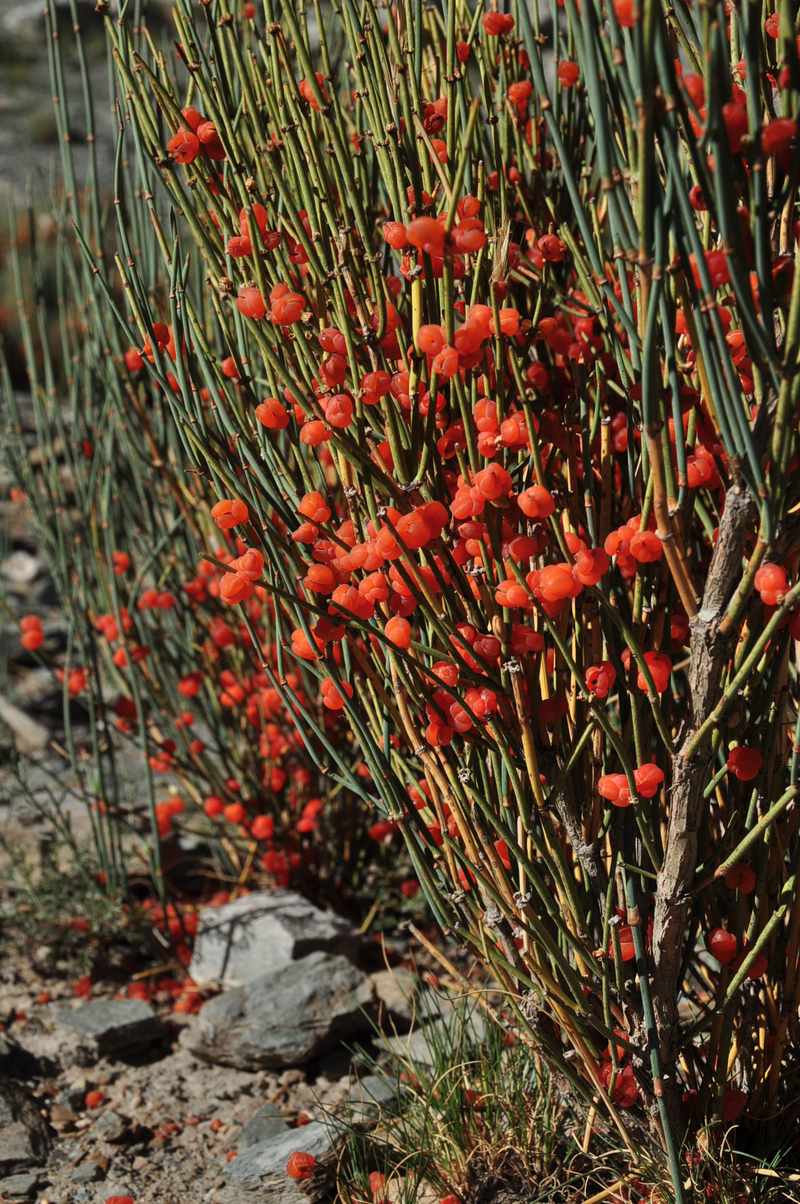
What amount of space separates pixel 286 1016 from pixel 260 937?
0.25 metres

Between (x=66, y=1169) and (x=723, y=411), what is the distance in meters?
1.69

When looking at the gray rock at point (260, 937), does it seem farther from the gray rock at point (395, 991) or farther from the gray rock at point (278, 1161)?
the gray rock at point (278, 1161)

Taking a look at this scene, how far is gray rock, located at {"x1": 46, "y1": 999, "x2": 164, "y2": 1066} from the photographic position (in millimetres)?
2236

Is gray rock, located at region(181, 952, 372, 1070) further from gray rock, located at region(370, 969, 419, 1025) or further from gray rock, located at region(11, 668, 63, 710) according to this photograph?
gray rock, located at region(11, 668, 63, 710)

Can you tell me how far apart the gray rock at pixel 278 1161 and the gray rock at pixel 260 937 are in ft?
1.58

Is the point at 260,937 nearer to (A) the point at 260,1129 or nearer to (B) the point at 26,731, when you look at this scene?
(A) the point at 260,1129

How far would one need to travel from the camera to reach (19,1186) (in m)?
1.88

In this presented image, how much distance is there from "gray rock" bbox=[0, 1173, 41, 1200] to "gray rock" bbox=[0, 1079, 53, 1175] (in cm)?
2

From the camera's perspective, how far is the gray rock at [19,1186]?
1.85 metres

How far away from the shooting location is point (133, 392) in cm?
245

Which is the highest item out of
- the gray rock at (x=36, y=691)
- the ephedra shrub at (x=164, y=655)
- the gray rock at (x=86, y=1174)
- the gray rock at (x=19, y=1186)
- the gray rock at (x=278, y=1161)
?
the ephedra shrub at (x=164, y=655)

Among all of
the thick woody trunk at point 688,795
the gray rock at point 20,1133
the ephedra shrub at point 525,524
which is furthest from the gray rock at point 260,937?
the thick woody trunk at point 688,795

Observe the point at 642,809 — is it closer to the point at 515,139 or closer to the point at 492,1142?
the point at 492,1142

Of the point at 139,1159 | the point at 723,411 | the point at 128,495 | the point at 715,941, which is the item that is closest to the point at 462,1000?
the point at 715,941
